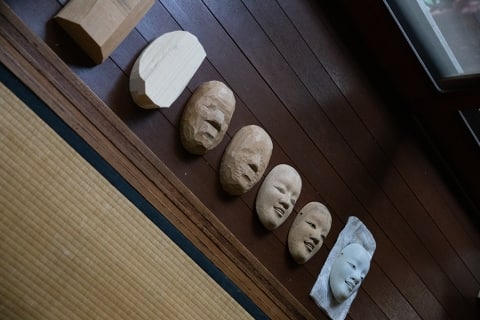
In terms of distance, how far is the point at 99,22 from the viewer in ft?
5.81

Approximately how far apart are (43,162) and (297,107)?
1193 millimetres

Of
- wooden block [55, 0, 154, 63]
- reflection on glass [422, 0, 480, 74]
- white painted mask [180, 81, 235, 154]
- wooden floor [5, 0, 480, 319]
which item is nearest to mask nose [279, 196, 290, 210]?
wooden floor [5, 0, 480, 319]

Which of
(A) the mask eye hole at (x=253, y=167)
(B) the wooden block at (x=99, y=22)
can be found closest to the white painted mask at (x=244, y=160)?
(A) the mask eye hole at (x=253, y=167)

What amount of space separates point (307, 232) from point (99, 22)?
49.5 inches

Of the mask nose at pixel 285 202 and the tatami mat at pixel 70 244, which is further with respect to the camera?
the mask nose at pixel 285 202

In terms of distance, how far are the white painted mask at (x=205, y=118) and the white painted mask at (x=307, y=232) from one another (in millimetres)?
580

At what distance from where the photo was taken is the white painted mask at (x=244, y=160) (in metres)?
2.15

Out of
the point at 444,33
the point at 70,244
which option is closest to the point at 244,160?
the point at 70,244

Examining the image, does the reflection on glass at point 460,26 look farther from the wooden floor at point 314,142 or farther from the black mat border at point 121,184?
the black mat border at point 121,184

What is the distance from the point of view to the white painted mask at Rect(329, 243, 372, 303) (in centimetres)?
251

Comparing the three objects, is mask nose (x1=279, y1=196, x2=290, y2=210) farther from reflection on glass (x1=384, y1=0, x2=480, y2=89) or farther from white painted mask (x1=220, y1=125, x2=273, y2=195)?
reflection on glass (x1=384, y1=0, x2=480, y2=89)

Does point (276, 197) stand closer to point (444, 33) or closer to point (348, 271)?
point (348, 271)

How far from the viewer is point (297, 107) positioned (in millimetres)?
2461

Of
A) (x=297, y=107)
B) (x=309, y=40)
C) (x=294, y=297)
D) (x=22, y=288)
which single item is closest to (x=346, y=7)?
(x=309, y=40)
